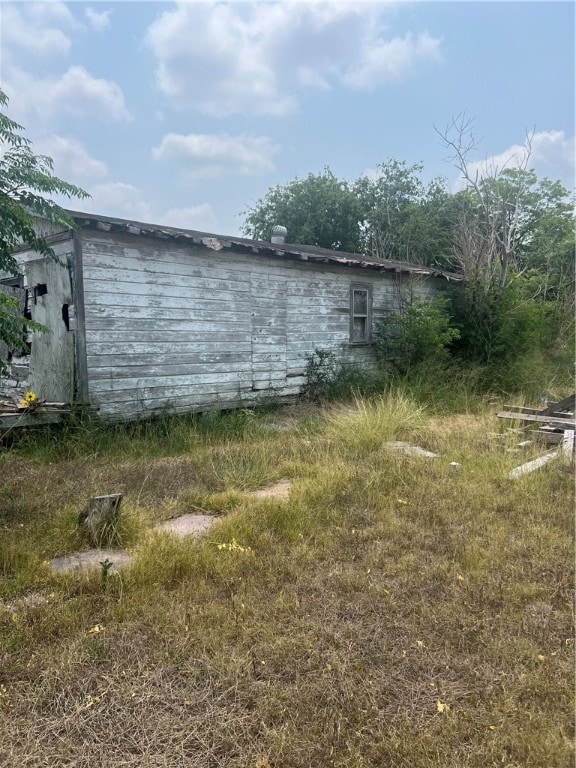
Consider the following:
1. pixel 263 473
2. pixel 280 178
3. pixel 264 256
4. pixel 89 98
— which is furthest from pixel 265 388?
pixel 280 178

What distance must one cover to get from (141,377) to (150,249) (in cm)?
183

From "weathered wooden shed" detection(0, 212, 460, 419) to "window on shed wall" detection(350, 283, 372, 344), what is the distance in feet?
2.44

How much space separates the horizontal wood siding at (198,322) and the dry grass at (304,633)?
2.74 m

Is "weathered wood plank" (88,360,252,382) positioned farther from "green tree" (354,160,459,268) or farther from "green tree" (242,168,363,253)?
"green tree" (242,168,363,253)

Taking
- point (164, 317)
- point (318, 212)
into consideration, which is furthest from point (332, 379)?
point (318, 212)

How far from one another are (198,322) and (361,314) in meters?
4.13

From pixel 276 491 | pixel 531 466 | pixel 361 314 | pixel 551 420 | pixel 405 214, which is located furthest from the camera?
pixel 405 214

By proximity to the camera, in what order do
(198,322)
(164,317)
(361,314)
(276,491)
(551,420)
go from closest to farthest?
(276,491) → (551,420) → (164,317) → (198,322) → (361,314)

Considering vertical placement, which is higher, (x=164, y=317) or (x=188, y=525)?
(x=164, y=317)

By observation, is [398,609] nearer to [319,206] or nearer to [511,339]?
[511,339]

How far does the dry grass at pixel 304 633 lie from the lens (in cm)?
176

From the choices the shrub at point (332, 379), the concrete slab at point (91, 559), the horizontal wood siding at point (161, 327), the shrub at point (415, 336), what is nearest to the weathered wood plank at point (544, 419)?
the shrub at point (332, 379)

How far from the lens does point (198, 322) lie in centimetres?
755

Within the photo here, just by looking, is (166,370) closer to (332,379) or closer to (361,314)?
(332,379)
